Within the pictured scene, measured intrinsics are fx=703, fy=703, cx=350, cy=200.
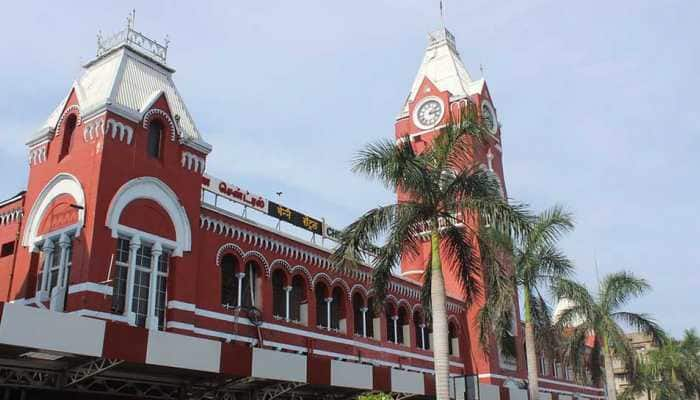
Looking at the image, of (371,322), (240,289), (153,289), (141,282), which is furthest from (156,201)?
(371,322)

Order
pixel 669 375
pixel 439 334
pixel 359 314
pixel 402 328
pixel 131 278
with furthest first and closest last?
1. pixel 669 375
2. pixel 402 328
3. pixel 359 314
4. pixel 131 278
5. pixel 439 334

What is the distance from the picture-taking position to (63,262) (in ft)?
81.0

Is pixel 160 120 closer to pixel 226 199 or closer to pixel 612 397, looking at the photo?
pixel 226 199

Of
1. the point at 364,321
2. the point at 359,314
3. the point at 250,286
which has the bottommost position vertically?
the point at 364,321

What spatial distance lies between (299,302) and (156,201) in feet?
30.9

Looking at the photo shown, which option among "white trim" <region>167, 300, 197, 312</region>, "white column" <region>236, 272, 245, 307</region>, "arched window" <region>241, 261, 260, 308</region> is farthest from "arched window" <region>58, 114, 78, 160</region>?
"arched window" <region>241, 261, 260, 308</region>

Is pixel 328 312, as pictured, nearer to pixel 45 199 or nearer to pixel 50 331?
pixel 45 199

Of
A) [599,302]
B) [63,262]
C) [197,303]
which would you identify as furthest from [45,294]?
[599,302]

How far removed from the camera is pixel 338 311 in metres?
35.2

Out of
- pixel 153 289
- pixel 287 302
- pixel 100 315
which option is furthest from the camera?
pixel 287 302

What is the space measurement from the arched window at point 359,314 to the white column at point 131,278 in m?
13.8

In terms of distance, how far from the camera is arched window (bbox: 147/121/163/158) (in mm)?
27188

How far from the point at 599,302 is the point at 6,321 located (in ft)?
91.2

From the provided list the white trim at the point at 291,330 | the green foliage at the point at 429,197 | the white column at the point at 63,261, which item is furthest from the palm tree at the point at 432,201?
the white column at the point at 63,261
